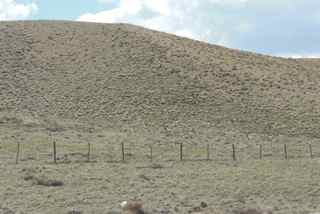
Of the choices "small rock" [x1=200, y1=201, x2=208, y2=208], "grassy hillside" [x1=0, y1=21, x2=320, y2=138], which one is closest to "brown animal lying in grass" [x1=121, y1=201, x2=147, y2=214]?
"small rock" [x1=200, y1=201, x2=208, y2=208]

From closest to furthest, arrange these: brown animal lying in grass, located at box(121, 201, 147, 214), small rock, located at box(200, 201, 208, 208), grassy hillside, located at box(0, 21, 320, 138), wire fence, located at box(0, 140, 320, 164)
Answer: brown animal lying in grass, located at box(121, 201, 147, 214), small rock, located at box(200, 201, 208, 208), wire fence, located at box(0, 140, 320, 164), grassy hillside, located at box(0, 21, 320, 138)

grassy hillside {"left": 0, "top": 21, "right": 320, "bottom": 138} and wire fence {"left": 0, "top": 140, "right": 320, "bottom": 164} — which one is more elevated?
grassy hillside {"left": 0, "top": 21, "right": 320, "bottom": 138}

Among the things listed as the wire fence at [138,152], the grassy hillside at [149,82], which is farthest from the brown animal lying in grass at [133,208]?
the grassy hillside at [149,82]

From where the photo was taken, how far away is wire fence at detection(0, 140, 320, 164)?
38.8 metres

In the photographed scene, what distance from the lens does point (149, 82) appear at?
69.8 metres

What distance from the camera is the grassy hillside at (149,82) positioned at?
197ft

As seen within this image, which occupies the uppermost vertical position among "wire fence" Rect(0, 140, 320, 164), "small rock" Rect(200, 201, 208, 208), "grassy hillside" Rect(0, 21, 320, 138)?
"grassy hillside" Rect(0, 21, 320, 138)

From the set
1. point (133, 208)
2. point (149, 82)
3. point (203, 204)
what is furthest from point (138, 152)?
point (149, 82)

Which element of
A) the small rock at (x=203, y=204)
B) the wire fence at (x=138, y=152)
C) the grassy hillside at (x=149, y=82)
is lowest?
the small rock at (x=203, y=204)

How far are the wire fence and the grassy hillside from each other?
8279 millimetres

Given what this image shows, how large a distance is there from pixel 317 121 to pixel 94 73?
82.6ft

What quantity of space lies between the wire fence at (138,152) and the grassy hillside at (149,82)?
8.28 metres

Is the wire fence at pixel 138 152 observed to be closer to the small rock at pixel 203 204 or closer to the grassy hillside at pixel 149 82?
the grassy hillside at pixel 149 82

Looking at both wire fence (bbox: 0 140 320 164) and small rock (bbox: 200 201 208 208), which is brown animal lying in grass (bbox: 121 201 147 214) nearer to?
small rock (bbox: 200 201 208 208)
